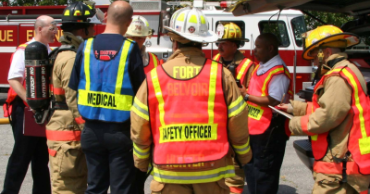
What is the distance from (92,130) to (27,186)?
252 cm

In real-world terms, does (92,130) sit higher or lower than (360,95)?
lower

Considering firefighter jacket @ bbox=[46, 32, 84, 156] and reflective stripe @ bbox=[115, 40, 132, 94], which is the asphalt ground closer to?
firefighter jacket @ bbox=[46, 32, 84, 156]

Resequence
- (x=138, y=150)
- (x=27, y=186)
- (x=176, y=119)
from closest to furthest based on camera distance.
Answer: (x=176, y=119) < (x=138, y=150) < (x=27, y=186)

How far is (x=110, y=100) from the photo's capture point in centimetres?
300

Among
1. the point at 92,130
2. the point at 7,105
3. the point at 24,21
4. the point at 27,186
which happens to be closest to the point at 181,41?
the point at 92,130

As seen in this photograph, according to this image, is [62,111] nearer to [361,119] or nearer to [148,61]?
[148,61]

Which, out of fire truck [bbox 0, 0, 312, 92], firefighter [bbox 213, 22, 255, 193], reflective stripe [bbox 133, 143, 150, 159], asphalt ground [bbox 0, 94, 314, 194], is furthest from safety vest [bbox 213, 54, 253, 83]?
fire truck [bbox 0, 0, 312, 92]

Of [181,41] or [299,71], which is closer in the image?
[181,41]

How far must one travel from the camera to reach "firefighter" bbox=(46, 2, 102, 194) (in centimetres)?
343

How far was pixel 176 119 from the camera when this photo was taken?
248 cm

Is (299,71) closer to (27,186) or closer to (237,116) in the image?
(27,186)

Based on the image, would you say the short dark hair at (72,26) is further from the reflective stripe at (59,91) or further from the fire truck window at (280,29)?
the fire truck window at (280,29)

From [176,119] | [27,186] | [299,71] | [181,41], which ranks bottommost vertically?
[27,186]

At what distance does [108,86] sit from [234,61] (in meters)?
2.03
